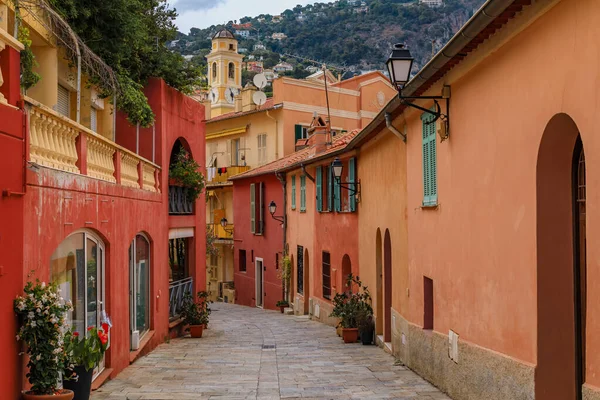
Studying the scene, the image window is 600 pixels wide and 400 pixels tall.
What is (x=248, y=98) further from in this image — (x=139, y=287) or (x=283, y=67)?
(x=283, y=67)

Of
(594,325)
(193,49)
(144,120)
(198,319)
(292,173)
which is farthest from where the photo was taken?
(193,49)

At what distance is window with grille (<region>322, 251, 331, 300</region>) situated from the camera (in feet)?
74.5

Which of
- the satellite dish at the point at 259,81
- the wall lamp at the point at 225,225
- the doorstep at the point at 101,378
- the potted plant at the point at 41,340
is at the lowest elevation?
the doorstep at the point at 101,378

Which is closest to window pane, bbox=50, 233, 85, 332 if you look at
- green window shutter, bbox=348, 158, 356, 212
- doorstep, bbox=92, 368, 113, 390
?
doorstep, bbox=92, 368, 113, 390

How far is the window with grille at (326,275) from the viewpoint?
74.5 feet

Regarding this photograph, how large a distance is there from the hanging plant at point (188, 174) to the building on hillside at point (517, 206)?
9.11 metres

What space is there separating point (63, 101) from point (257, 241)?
1927 cm

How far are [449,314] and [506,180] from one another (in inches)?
121

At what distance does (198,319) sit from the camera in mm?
19234

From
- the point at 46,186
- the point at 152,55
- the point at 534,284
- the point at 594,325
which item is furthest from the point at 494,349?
the point at 152,55

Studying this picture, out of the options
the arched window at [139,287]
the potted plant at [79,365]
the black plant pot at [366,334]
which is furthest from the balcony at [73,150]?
the black plant pot at [366,334]

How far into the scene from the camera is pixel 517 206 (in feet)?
24.2

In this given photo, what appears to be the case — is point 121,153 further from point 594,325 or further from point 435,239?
point 594,325

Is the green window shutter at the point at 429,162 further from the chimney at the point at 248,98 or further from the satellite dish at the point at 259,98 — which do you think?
the chimney at the point at 248,98
